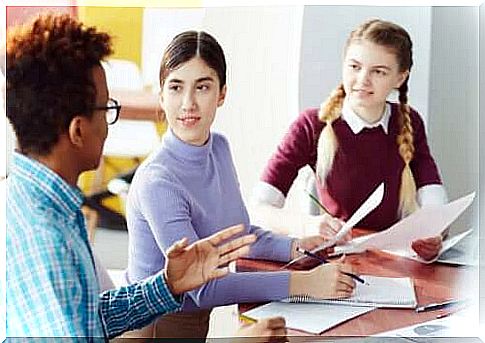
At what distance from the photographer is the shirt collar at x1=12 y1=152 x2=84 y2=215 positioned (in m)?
1.47

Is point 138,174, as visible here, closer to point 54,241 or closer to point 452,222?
point 54,241

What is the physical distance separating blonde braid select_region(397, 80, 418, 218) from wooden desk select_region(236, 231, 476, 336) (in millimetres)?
98

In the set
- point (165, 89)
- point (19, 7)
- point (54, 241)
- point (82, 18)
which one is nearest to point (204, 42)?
point (165, 89)

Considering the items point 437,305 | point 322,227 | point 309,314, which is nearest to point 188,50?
point 322,227

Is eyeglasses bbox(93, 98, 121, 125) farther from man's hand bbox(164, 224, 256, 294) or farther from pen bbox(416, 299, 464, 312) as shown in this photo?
pen bbox(416, 299, 464, 312)

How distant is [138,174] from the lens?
1.56m

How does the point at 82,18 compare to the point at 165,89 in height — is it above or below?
above

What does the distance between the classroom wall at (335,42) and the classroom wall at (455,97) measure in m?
0.02

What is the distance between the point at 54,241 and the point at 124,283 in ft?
0.60

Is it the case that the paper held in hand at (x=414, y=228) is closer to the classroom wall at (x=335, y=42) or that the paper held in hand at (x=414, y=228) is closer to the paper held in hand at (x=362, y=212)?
the paper held in hand at (x=362, y=212)

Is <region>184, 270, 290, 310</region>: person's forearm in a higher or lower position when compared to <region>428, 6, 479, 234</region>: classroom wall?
lower

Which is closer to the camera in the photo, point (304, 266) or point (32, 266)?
point (32, 266)

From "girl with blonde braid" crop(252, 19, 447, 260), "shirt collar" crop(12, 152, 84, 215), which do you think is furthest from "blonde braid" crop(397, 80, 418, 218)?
"shirt collar" crop(12, 152, 84, 215)

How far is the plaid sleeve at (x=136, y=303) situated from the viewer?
5.07ft
